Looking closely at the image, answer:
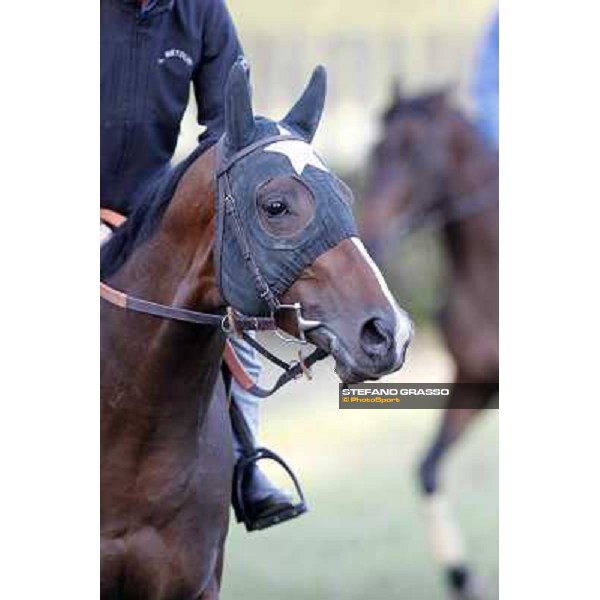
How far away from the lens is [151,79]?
3680 mm

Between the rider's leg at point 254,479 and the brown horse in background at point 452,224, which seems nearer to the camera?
the rider's leg at point 254,479

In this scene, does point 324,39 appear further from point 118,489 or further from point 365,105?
point 118,489

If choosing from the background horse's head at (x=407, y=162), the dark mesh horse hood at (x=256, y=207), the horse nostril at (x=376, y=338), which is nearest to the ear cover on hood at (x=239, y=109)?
the dark mesh horse hood at (x=256, y=207)

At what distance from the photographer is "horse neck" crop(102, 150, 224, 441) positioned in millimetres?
3141

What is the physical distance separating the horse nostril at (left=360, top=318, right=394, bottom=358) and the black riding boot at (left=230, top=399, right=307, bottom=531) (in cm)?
86

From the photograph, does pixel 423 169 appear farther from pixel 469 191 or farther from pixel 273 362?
pixel 273 362

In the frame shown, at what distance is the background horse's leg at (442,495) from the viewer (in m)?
4.40

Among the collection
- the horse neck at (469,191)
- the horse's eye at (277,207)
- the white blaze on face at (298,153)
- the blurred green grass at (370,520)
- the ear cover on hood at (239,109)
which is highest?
the horse neck at (469,191)

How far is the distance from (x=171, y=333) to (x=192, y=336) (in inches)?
1.8

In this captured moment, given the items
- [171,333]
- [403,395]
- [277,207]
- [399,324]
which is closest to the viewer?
[399,324]

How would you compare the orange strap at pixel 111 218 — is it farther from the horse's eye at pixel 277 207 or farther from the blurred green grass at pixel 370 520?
the blurred green grass at pixel 370 520

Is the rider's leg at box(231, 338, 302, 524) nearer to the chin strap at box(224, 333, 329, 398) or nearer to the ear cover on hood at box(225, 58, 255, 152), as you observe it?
the chin strap at box(224, 333, 329, 398)

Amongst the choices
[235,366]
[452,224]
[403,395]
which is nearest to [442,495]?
[403,395]

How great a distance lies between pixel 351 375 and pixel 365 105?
1.55m
